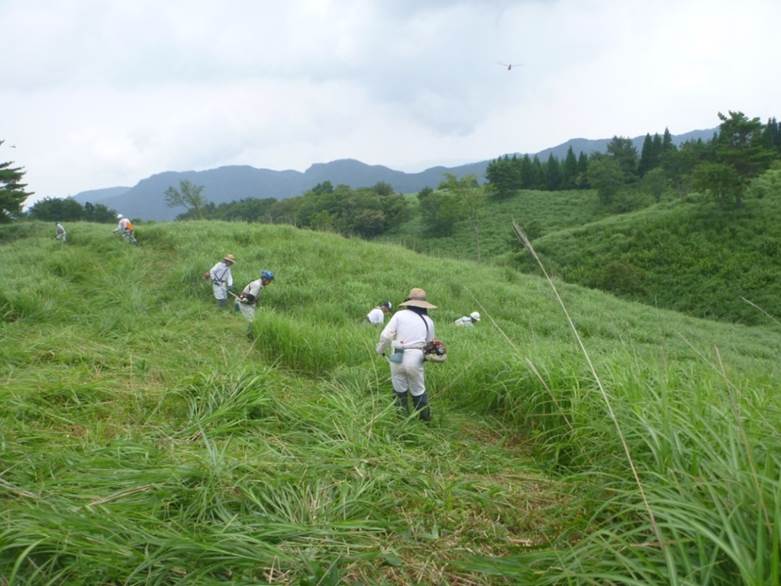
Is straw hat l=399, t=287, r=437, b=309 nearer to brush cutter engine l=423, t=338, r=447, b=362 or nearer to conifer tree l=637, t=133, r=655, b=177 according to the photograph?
brush cutter engine l=423, t=338, r=447, b=362

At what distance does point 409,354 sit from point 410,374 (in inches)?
7.3

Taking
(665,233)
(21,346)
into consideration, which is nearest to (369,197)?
(665,233)

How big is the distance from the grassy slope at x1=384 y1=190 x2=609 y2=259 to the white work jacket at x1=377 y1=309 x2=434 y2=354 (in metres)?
35.3

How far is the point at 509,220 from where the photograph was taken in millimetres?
45344

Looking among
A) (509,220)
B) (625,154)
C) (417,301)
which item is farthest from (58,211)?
(625,154)

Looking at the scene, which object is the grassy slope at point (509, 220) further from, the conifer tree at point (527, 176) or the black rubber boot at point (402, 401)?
the black rubber boot at point (402, 401)

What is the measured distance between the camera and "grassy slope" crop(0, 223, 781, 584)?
179cm

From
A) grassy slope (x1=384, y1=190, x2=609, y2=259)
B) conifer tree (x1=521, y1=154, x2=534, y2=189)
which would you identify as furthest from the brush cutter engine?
conifer tree (x1=521, y1=154, x2=534, y2=189)

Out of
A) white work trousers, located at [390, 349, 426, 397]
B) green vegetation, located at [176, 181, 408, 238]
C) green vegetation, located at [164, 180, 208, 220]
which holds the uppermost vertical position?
green vegetation, located at [164, 180, 208, 220]

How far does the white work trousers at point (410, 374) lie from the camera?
13.4 feet

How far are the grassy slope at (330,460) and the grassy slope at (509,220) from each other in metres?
35.5

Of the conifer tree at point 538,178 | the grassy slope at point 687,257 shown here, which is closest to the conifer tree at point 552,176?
the conifer tree at point 538,178

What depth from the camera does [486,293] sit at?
512 inches

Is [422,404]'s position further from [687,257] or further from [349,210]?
[349,210]
